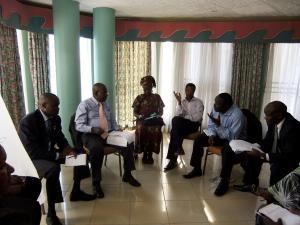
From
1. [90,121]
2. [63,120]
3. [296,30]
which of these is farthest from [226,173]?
[296,30]

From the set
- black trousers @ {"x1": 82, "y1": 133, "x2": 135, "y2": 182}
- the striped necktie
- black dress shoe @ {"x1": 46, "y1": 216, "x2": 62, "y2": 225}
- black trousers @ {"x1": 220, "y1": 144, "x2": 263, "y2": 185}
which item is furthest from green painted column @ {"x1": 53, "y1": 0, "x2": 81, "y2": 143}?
the striped necktie

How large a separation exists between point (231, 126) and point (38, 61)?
9.93 feet

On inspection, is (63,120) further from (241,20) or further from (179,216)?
(241,20)

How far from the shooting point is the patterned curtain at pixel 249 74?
5086 millimetres

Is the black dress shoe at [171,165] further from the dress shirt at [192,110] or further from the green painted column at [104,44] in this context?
the green painted column at [104,44]

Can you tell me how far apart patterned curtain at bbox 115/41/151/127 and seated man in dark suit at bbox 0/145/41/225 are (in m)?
3.73

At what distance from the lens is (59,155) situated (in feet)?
8.64

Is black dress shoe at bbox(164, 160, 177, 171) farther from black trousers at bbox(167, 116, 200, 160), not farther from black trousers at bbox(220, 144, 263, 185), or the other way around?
black trousers at bbox(220, 144, 263, 185)

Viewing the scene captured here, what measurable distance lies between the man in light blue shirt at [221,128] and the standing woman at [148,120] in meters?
0.64

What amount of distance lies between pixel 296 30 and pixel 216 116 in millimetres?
2770

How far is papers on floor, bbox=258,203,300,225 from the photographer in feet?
5.30

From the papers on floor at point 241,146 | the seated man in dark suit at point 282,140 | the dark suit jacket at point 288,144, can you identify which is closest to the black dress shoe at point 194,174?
the papers on floor at point 241,146

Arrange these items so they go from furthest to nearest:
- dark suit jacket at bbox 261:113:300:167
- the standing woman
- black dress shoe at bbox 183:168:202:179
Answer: the standing woman, black dress shoe at bbox 183:168:202:179, dark suit jacket at bbox 261:113:300:167

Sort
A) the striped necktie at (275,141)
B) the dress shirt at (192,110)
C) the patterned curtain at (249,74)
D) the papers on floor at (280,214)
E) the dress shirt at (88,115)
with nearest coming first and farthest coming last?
1. the papers on floor at (280,214)
2. the striped necktie at (275,141)
3. the dress shirt at (88,115)
4. the dress shirt at (192,110)
5. the patterned curtain at (249,74)
